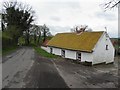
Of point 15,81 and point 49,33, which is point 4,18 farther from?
point 15,81

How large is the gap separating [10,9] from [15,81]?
53499mm

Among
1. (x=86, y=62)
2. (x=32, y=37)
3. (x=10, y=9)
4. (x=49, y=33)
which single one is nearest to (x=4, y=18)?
(x=10, y=9)

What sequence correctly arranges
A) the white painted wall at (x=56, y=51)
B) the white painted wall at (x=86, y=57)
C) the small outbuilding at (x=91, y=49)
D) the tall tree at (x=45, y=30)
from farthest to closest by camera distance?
the tall tree at (x=45, y=30), the white painted wall at (x=56, y=51), the small outbuilding at (x=91, y=49), the white painted wall at (x=86, y=57)

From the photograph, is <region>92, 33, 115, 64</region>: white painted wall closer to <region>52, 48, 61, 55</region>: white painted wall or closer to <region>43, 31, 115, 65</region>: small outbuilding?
<region>43, 31, 115, 65</region>: small outbuilding

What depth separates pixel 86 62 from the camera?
86.9ft

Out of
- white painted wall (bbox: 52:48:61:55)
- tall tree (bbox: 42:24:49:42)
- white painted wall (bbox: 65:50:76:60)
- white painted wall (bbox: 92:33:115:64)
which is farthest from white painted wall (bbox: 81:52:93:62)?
tall tree (bbox: 42:24:49:42)

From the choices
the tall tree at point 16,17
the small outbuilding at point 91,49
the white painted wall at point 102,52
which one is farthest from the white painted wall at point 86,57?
the tall tree at point 16,17

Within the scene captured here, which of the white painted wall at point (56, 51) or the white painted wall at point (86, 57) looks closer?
the white painted wall at point (86, 57)

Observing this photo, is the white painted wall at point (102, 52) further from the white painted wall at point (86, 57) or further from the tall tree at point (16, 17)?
the tall tree at point (16, 17)

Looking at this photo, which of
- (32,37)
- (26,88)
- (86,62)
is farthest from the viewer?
(32,37)

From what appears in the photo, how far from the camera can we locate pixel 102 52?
28156mm

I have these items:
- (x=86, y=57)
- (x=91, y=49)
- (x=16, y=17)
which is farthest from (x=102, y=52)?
(x=16, y=17)

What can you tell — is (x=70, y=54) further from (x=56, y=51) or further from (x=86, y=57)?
(x=56, y=51)

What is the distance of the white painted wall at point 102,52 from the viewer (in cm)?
2686
